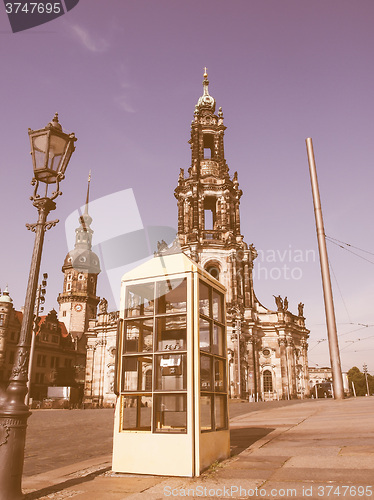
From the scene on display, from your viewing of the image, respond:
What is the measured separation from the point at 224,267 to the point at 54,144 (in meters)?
44.0

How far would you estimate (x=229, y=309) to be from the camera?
4672 cm

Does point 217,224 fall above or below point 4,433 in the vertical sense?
above

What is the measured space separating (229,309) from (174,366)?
42165 millimetres

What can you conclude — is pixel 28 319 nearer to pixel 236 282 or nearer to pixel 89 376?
pixel 236 282

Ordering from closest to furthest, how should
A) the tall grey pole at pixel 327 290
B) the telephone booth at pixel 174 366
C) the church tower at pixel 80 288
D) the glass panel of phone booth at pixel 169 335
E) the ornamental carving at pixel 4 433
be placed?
the ornamental carving at pixel 4 433, the telephone booth at pixel 174 366, the glass panel of phone booth at pixel 169 335, the tall grey pole at pixel 327 290, the church tower at pixel 80 288

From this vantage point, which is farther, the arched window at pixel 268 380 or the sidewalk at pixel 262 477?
the arched window at pixel 268 380

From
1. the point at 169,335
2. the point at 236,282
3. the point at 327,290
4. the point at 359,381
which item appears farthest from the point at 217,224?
the point at 359,381

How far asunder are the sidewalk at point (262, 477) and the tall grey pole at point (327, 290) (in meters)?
4.72

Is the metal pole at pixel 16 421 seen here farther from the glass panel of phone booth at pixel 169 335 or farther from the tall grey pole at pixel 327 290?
the tall grey pole at pixel 327 290

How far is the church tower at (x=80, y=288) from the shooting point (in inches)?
3034

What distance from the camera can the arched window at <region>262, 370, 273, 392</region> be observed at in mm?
46875

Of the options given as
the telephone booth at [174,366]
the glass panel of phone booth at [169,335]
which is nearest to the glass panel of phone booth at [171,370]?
the telephone booth at [174,366]

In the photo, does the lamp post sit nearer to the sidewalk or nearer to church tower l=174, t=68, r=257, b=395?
the sidewalk

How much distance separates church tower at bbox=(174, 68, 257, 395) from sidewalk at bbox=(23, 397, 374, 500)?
3681 cm
